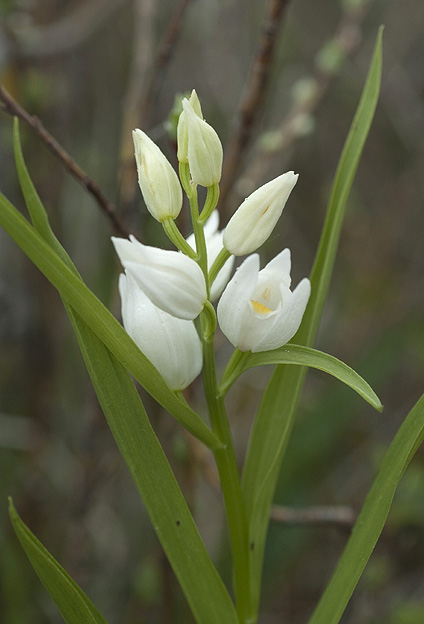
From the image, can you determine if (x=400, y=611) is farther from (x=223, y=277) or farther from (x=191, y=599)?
(x=223, y=277)

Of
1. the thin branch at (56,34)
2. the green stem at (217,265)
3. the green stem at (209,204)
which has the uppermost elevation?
the thin branch at (56,34)

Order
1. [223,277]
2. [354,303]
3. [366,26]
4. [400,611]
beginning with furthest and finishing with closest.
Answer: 1. [366,26]
2. [354,303]
3. [400,611]
4. [223,277]

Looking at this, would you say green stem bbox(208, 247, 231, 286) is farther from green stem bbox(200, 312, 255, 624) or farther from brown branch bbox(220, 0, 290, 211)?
brown branch bbox(220, 0, 290, 211)

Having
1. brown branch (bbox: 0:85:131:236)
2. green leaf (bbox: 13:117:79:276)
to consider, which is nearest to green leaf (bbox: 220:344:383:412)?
green leaf (bbox: 13:117:79:276)

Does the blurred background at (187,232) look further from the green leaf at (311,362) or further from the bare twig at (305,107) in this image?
the green leaf at (311,362)

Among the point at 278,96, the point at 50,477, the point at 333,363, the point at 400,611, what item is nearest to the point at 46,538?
the point at 50,477

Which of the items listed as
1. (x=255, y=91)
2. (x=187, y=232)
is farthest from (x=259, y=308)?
(x=255, y=91)

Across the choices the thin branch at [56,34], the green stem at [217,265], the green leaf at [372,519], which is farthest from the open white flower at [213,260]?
the thin branch at [56,34]
